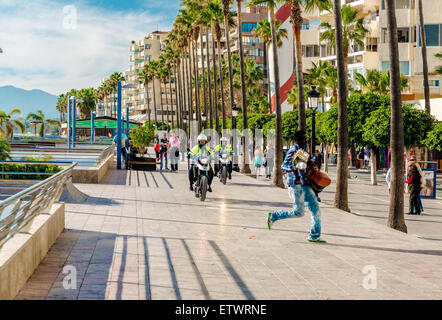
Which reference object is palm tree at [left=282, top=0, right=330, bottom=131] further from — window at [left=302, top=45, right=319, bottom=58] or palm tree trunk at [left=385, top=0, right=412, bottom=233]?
window at [left=302, top=45, right=319, bottom=58]

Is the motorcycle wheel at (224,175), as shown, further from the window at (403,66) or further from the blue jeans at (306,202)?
the window at (403,66)

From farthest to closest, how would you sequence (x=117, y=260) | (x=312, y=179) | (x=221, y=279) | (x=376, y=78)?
1. (x=376, y=78)
2. (x=312, y=179)
3. (x=117, y=260)
4. (x=221, y=279)

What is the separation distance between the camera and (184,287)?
21.6 ft

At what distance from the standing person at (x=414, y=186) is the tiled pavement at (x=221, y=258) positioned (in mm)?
5773

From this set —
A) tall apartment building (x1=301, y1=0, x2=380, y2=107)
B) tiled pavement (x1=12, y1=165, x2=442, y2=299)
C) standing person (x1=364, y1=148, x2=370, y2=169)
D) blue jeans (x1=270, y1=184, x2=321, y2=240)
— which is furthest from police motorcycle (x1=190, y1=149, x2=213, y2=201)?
tall apartment building (x1=301, y1=0, x2=380, y2=107)

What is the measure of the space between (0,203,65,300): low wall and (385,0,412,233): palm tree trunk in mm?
8558

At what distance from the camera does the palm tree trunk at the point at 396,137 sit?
14.2m

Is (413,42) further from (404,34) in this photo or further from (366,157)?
(366,157)

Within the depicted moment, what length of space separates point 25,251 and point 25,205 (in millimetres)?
514

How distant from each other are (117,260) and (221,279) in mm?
1664

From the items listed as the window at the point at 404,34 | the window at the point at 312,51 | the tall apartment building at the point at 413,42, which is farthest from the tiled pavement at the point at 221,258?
the window at the point at 312,51

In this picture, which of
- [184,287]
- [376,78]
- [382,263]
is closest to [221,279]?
[184,287]
